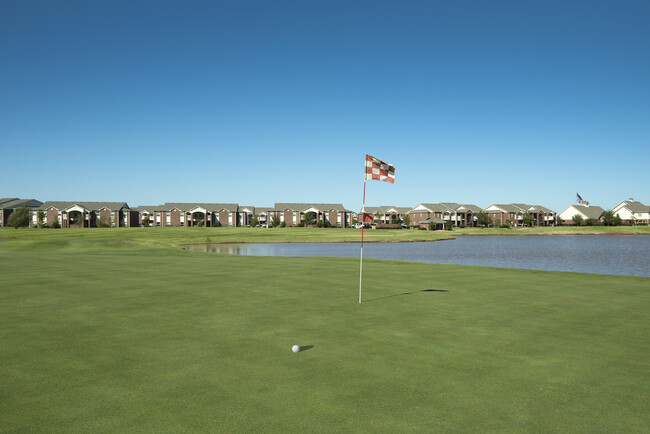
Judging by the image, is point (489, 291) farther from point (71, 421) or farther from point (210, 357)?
point (71, 421)

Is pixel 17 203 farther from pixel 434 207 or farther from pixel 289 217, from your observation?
pixel 434 207

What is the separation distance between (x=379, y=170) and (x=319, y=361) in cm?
816

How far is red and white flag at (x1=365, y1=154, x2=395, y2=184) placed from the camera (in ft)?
47.3

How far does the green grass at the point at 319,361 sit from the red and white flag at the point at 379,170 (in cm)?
396

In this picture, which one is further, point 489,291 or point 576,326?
point 489,291

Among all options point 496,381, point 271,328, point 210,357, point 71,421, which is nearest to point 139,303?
point 271,328

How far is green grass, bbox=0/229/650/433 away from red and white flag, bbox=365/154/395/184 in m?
3.96

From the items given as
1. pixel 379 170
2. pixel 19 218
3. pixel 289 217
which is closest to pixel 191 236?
pixel 19 218

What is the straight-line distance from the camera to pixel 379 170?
14609 mm

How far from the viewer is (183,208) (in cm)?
17125

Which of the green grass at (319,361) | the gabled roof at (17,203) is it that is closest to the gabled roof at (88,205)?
the gabled roof at (17,203)

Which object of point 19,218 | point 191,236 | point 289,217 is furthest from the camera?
point 289,217

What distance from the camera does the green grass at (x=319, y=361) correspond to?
18.8 feet

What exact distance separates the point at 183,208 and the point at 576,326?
564 ft
